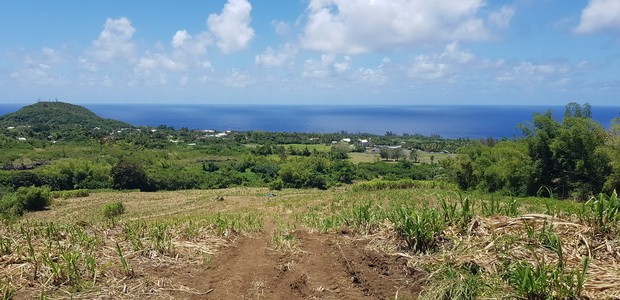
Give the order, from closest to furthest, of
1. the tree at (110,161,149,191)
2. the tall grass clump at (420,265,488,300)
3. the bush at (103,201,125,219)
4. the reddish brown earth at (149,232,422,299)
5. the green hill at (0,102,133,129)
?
1. the tall grass clump at (420,265,488,300)
2. the reddish brown earth at (149,232,422,299)
3. the bush at (103,201,125,219)
4. the tree at (110,161,149,191)
5. the green hill at (0,102,133,129)

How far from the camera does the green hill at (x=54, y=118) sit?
121 meters

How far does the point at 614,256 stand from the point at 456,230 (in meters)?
1.71

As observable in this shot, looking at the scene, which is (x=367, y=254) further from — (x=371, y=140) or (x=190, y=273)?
(x=371, y=140)

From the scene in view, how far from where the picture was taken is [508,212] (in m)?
6.16

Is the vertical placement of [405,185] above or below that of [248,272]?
below

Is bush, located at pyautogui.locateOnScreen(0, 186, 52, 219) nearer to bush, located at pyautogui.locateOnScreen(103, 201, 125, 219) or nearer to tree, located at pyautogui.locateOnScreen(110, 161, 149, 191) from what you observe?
bush, located at pyautogui.locateOnScreen(103, 201, 125, 219)

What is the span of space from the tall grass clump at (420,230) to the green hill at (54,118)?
131 meters

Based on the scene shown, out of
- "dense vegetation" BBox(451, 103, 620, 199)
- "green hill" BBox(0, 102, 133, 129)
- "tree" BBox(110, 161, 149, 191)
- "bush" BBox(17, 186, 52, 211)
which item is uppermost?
"dense vegetation" BBox(451, 103, 620, 199)

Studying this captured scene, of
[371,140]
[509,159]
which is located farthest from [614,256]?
[371,140]

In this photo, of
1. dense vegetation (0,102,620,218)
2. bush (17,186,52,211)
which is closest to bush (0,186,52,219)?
bush (17,186,52,211)

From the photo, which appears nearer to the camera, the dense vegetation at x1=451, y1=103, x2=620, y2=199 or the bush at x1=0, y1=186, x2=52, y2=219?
the dense vegetation at x1=451, y1=103, x2=620, y2=199

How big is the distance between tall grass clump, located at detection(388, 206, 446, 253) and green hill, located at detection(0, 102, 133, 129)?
431 feet

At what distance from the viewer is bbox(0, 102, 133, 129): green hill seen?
397 feet

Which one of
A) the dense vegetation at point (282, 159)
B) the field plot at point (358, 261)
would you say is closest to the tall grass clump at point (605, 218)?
the field plot at point (358, 261)
